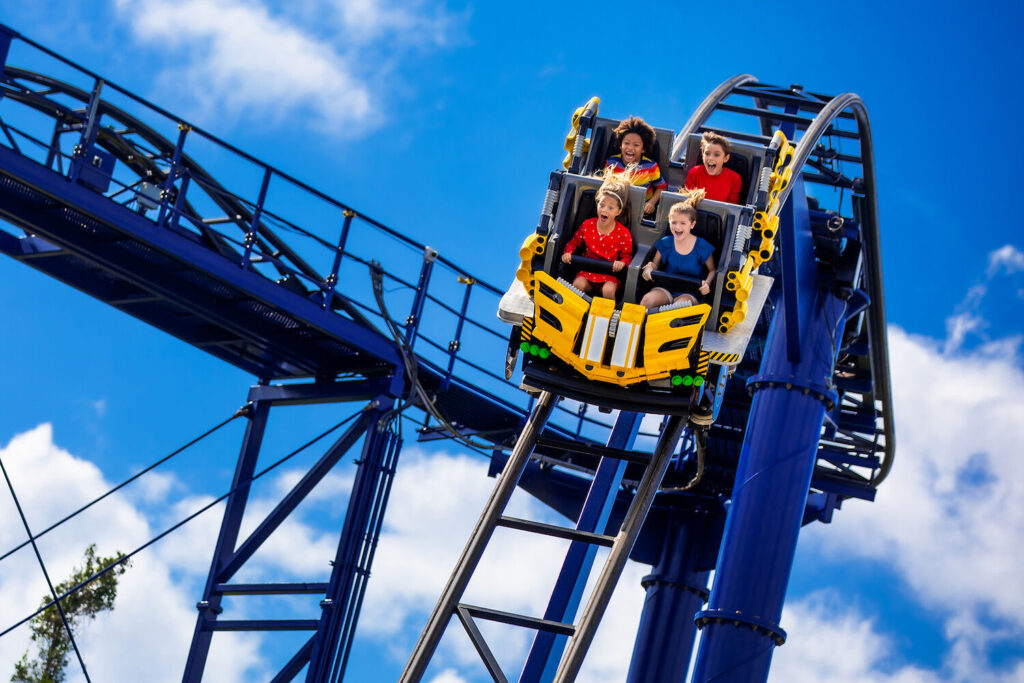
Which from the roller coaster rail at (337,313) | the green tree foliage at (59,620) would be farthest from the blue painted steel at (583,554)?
the green tree foliage at (59,620)

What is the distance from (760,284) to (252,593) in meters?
6.39

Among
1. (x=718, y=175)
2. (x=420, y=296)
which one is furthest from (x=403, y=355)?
(x=718, y=175)

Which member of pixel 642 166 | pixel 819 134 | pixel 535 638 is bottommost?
pixel 535 638

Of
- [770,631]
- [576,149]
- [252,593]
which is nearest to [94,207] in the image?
[252,593]

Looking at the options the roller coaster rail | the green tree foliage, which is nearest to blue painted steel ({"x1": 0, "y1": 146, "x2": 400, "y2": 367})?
the roller coaster rail

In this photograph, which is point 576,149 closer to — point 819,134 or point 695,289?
point 695,289

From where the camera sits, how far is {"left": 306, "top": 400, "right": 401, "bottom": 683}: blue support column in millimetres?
11234

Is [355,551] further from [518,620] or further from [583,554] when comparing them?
[518,620]

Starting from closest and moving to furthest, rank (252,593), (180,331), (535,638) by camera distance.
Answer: (535,638)
(252,593)
(180,331)

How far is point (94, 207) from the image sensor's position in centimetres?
1071

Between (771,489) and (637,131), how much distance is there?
426 centimetres

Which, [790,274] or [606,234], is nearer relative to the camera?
[606,234]

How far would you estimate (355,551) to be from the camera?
11695 mm

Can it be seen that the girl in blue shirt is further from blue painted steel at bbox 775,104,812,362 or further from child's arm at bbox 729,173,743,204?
blue painted steel at bbox 775,104,812,362
